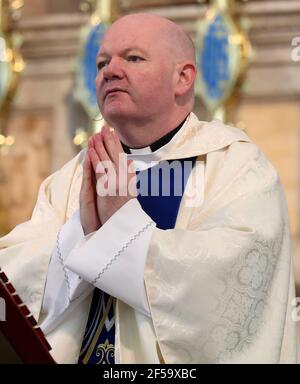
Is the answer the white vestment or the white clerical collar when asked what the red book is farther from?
the white clerical collar

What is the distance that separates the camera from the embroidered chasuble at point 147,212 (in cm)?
333

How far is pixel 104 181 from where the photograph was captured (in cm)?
321

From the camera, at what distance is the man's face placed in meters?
3.43

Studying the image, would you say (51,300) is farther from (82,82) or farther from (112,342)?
(82,82)

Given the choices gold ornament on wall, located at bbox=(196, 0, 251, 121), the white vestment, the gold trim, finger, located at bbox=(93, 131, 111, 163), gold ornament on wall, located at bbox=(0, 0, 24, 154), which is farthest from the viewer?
gold ornament on wall, located at bbox=(0, 0, 24, 154)

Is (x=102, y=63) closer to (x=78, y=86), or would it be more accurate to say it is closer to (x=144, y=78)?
(x=144, y=78)

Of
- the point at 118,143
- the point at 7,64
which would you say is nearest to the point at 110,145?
the point at 118,143

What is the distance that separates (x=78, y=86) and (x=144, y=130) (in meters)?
3.63

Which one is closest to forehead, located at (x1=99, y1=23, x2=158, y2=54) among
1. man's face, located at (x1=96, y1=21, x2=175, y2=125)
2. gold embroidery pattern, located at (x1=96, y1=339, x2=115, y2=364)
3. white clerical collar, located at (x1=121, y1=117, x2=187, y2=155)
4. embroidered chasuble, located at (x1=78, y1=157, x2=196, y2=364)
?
man's face, located at (x1=96, y1=21, x2=175, y2=125)

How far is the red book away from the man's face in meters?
0.79

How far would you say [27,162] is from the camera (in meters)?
7.23
